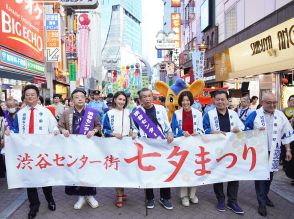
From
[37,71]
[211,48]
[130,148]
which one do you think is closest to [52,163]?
[130,148]

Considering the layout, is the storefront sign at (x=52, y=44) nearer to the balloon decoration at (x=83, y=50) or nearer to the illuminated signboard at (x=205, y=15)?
the balloon decoration at (x=83, y=50)

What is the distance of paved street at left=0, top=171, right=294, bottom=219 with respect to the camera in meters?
4.41

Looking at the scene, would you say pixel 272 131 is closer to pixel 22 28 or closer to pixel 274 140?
pixel 274 140

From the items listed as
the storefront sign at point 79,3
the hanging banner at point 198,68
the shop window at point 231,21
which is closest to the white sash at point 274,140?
the storefront sign at point 79,3

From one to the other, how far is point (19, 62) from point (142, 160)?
12317mm

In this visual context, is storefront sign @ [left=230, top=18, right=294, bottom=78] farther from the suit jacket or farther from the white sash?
the suit jacket

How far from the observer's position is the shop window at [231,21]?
60.0 ft

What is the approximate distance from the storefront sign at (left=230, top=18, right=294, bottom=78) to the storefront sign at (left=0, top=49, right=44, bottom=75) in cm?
1108

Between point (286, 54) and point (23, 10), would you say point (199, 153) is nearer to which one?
point (286, 54)

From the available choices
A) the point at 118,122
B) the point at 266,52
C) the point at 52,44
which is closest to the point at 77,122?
the point at 118,122

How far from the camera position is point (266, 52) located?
43.0 ft

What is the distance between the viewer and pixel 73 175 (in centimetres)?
444

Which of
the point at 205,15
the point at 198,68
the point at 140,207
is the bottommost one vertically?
the point at 140,207

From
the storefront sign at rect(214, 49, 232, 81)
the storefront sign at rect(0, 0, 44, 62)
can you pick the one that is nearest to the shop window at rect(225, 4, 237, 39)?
the storefront sign at rect(214, 49, 232, 81)
